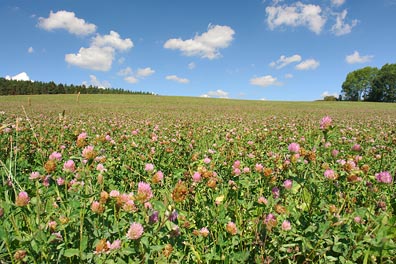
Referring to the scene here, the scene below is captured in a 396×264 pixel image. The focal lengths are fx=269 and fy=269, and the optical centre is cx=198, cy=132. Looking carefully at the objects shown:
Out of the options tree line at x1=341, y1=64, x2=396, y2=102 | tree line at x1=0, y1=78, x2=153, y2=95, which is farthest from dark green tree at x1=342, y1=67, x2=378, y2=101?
tree line at x1=0, y1=78, x2=153, y2=95

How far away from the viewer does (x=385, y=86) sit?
279 feet

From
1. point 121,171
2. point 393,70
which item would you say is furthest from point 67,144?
point 393,70

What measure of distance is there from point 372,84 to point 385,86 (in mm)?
5353

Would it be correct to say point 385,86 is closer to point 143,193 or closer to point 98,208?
point 143,193

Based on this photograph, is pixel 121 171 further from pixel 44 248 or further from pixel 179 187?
pixel 179 187

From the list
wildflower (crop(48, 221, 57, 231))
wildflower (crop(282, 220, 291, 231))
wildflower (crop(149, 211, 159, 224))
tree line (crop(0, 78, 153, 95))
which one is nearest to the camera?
wildflower (crop(149, 211, 159, 224))

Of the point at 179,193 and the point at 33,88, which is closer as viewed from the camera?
the point at 179,193

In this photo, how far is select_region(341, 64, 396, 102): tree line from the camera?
8412 cm

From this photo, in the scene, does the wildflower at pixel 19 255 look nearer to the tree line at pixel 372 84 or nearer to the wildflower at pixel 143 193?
the wildflower at pixel 143 193

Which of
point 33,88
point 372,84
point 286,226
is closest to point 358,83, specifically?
point 372,84

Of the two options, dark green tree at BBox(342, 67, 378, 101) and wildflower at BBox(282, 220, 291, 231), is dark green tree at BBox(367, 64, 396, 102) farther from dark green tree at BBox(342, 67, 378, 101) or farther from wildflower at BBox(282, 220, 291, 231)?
wildflower at BBox(282, 220, 291, 231)

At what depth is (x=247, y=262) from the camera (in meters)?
1.77

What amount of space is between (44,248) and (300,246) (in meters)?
1.58

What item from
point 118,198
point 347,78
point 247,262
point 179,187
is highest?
point 347,78
